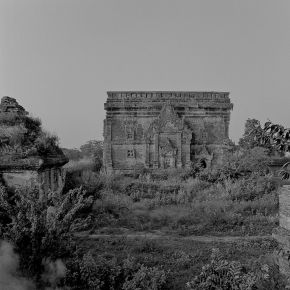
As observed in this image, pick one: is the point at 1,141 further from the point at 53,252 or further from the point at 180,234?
the point at 180,234

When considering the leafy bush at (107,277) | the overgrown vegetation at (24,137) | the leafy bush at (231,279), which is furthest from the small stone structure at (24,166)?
the leafy bush at (231,279)

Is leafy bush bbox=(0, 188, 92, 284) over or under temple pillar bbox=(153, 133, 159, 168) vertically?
under

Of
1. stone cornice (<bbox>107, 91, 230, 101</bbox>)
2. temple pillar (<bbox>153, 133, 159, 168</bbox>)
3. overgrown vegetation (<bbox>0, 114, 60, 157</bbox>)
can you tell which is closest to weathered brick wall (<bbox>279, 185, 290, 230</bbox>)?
overgrown vegetation (<bbox>0, 114, 60, 157</bbox>)

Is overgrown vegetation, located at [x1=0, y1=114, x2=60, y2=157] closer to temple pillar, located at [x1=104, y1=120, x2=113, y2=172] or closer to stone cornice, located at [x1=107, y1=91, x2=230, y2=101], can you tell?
temple pillar, located at [x1=104, y1=120, x2=113, y2=172]

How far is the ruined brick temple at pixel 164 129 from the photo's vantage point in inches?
1028

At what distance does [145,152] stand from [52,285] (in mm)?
21431

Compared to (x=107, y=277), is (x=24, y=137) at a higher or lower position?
higher

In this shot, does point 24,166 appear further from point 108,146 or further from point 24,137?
point 108,146

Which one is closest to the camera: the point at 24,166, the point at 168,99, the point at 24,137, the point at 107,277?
the point at 107,277

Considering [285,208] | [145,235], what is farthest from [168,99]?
[285,208]

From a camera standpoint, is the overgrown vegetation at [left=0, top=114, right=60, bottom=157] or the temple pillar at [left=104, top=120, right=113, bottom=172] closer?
the overgrown vegetation at [left=0, top=114, right=60, bottom=157]

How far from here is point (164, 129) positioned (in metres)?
26.2

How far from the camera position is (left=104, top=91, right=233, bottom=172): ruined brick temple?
26.1 m

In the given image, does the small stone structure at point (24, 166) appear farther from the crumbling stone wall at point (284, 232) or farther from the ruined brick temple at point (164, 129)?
the ruined brick temple at point (164, 129)
